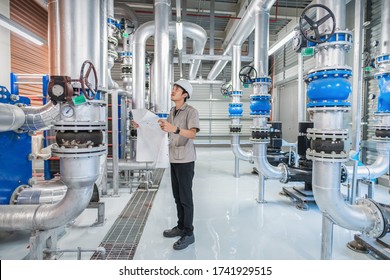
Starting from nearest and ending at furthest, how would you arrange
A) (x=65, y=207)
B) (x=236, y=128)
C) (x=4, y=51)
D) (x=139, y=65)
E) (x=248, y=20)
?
(x=65, y=207)
(x=248, y=20)
(x=139, y=65)
(x=4, y=51)
(x=236, y=128)

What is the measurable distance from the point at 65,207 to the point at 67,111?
640 mm

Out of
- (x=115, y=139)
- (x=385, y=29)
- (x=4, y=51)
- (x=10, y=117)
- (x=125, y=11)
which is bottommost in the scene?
(x=115, y=139)

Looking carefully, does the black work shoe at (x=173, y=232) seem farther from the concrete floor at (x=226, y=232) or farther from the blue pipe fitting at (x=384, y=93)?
the blue pipe fitting at (x=384, y=93)

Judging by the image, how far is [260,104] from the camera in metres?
3.45

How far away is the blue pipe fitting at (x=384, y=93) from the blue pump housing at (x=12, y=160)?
14.1ft

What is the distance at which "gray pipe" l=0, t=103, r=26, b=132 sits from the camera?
1.91m

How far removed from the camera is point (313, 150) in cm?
174

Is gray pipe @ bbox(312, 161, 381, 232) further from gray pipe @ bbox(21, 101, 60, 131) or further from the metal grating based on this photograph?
gray pipe @ bbox(21, 101, 60, 131)

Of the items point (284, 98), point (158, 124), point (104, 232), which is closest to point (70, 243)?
point (104, 232)

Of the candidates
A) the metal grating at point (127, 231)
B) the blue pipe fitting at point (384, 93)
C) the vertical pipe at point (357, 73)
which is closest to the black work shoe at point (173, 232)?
the metal grating at point (127, 231)

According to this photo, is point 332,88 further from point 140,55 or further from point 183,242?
point 140,55

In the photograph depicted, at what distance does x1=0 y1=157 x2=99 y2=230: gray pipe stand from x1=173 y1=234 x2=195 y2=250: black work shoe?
0.96 meters

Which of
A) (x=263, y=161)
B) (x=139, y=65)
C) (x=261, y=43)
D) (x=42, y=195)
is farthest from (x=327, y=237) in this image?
(x=139, y=65)

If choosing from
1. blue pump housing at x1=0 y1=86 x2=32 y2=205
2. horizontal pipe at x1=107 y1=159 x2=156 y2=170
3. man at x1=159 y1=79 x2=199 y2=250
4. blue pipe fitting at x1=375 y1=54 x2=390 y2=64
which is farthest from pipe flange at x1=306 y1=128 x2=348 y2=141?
horizontal pipe at x1=107 y1=159 x2=156 y2=170
